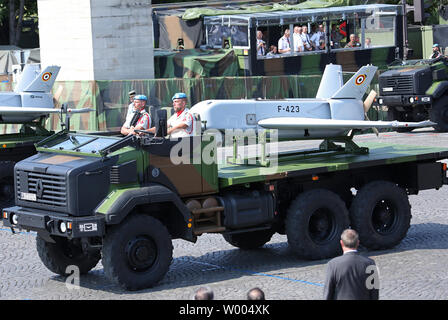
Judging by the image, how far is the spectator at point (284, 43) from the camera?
30375mm

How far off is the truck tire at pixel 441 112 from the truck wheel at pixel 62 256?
17.7 m

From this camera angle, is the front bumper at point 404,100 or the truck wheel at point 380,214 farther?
the front bumper at point 404,100

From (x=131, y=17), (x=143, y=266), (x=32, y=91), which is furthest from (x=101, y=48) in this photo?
(x=143, y=266)

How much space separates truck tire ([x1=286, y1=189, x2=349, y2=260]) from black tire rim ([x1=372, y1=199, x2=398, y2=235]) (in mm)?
632

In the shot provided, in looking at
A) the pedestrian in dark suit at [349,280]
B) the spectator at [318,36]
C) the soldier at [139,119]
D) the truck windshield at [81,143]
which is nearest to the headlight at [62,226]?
the truck windshield at [81,143]

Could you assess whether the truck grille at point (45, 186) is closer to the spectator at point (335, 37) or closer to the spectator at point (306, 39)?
the spectator at point (306, 39)

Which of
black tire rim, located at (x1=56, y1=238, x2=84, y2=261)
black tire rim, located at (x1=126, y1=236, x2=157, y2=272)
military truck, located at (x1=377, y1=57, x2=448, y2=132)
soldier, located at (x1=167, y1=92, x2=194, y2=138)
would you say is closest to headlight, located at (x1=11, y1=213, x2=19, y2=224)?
black tire rim, located at (x1=56, y1=238, x2=84, y2=261)

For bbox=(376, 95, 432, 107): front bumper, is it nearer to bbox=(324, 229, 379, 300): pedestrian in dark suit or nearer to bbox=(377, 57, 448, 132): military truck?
bbox=(377, 57, 448, 132): military truck

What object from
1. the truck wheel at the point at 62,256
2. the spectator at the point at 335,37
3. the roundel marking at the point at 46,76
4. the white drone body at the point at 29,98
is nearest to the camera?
the truck wheel at the point at 62,256

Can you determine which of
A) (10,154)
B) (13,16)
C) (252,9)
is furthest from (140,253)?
(13,16)

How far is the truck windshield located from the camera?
400 inches

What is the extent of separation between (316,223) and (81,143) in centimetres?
306

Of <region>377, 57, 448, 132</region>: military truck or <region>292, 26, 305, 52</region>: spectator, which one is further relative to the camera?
<region>292, 26, 305, 52</region>: spectator
